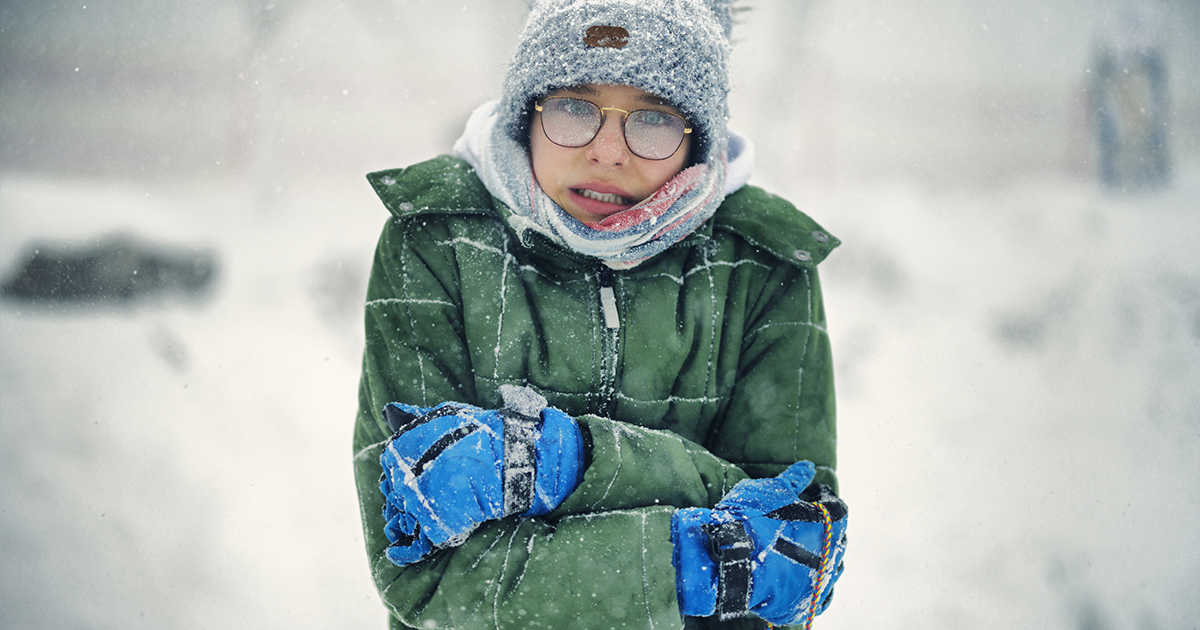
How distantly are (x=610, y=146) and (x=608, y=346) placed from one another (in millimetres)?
296

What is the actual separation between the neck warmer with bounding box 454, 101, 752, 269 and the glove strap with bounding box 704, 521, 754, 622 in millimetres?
415

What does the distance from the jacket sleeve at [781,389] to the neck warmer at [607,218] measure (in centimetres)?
18

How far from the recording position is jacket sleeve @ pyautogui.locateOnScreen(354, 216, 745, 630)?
1040 millimetres

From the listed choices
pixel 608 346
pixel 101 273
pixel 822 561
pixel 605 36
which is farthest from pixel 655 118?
pixel 101 273

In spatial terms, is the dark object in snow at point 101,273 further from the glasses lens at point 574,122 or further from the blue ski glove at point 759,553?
the blue ski glove at point 759,553

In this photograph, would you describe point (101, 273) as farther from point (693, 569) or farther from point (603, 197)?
point (693, 569)

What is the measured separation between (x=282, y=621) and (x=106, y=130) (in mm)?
1240

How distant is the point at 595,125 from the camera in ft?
3.89

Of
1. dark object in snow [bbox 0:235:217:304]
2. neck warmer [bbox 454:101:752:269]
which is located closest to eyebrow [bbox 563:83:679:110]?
neck warmer [bbox 454:101:752:269]

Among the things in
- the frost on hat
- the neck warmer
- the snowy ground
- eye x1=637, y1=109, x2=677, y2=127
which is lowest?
the snowy ground

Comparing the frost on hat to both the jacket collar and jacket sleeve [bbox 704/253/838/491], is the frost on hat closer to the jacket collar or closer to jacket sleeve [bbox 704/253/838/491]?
the jacket collar

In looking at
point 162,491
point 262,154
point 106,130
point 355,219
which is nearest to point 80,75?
point 106,130

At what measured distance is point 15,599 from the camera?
1911 millimetres

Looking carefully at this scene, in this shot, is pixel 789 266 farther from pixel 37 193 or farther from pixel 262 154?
pixel 37 193
